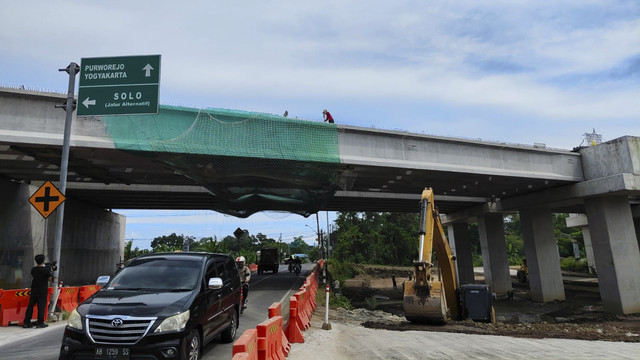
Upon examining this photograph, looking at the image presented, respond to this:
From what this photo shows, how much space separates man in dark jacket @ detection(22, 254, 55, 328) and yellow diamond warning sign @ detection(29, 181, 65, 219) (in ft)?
5.57

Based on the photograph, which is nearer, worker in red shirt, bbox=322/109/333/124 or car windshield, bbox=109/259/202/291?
car windshield, bbox=109/259/202/291

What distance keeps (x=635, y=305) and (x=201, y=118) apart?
24.1 meters

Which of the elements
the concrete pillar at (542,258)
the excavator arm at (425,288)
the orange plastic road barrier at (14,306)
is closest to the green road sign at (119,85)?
the orange plastic road barrier at (14,306)

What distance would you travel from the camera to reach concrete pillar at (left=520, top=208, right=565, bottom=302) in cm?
2717

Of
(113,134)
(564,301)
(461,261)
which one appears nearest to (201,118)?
(113,134)

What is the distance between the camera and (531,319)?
20.8m

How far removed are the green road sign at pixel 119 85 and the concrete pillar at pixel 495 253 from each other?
1203 inches

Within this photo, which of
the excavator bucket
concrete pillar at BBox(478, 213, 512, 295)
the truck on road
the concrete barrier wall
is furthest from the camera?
the truck on road

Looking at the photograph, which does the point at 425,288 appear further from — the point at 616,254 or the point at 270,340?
the point at 616,254

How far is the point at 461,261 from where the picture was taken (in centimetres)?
3959

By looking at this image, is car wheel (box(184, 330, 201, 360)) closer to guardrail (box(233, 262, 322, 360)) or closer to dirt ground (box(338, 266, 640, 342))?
guardrail (box(233, 262, 322, 360))

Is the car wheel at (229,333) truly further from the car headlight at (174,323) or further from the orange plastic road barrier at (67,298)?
the orange plastic road barrier at (67,298)

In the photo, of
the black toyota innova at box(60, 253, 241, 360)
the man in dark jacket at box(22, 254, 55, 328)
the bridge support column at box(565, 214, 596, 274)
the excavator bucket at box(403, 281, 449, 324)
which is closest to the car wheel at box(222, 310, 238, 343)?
the black toyota innova at box(60, 253, 241, 360)

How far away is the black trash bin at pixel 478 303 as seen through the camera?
15.5 metres
